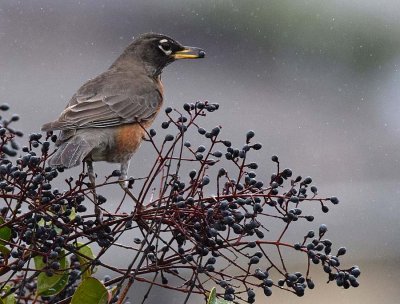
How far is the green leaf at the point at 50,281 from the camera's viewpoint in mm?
1999

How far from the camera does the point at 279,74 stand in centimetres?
1119

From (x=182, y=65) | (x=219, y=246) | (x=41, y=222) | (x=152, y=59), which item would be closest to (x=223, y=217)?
(x=219, y=246)

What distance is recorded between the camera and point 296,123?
9.99 metres

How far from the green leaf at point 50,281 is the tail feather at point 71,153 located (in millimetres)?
459

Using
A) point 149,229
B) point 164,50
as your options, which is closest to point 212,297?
point 149,229

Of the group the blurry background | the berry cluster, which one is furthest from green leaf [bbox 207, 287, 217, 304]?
the blurry background

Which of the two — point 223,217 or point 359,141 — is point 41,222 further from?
point 359,141

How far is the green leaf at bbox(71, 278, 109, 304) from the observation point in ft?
5.96

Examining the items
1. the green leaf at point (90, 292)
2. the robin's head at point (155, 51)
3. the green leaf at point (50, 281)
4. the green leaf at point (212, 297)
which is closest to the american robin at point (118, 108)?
the robin's head at point (155, 51)

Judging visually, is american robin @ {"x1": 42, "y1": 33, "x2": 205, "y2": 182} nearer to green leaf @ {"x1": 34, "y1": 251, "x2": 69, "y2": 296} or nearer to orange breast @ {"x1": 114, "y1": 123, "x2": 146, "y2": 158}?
orange breast @ {"x1": 114, "y1": 123, "x2": 146, "y2": 158}

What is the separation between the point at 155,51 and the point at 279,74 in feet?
24.0

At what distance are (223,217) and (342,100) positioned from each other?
30.9 feet

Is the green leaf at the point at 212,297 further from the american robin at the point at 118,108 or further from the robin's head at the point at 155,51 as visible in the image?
the robin's head at the point at 155,51

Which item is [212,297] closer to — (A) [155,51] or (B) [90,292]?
(B) [90,292]
